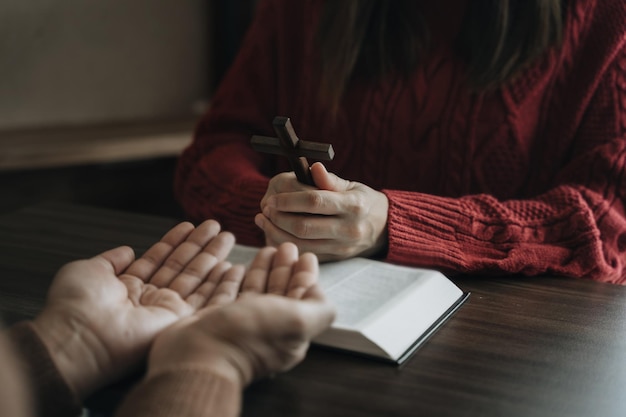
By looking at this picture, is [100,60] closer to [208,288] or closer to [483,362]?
[208,288]

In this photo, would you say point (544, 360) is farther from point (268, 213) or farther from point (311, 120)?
point (311, 120)

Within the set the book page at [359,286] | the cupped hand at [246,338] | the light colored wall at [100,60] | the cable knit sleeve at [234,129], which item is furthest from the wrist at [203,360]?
the light colored wall at [100,60]

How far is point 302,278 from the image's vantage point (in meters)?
0.54

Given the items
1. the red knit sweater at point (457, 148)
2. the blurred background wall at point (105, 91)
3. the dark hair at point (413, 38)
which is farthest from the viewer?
the blurred background wall at point (105, 91)

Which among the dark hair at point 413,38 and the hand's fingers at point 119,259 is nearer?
the hand's fingers at point 119,259

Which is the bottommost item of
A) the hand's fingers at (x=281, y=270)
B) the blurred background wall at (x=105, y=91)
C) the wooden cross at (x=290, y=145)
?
the blurred background wall at (x=105, y=91)

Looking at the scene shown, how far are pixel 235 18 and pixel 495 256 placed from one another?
4.83ft

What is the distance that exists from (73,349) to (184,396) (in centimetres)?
10

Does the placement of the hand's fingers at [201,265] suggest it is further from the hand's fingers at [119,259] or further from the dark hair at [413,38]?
the dark hair at [413,38]

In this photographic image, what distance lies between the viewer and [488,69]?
945mm

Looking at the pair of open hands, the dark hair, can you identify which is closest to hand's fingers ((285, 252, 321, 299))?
the pair of open hands

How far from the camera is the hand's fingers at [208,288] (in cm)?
56

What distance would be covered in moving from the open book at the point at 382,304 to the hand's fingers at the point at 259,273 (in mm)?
56

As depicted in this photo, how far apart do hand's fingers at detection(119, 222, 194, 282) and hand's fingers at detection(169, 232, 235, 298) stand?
0.02m
